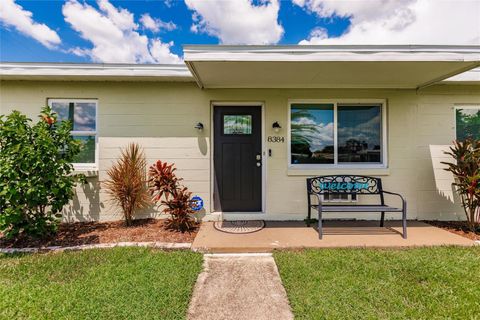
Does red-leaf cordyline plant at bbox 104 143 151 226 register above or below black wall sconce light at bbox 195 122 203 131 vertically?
below

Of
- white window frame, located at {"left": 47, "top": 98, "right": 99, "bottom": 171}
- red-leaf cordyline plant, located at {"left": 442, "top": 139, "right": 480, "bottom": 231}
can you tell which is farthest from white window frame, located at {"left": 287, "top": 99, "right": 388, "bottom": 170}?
white window frame, located at {"left": 47, "top": 98, "right": 99, "bottom": 171}

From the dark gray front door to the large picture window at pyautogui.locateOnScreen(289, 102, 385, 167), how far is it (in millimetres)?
748

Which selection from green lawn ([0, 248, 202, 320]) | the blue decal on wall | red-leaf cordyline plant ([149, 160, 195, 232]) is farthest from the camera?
the blue decal on wall

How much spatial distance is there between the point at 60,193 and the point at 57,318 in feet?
7.45

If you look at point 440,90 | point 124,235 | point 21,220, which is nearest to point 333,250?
point 124,235

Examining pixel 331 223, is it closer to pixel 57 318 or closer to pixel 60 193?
pixel 57 318

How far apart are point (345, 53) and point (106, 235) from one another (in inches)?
180

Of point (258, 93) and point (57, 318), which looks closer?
point (57, 318)

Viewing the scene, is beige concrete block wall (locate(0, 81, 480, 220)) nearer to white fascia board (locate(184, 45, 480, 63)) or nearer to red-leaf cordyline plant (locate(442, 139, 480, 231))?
red-leaf cordyline plant (locate(442, 139, 480, 231))

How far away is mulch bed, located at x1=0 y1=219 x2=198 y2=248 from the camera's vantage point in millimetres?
3520

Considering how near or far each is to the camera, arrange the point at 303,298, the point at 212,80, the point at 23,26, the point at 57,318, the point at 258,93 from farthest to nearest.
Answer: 1. the point at 23,26
2. the point at 258,93
3. the point at 212,80
4. the point at 303,298
5. the point at 57,318

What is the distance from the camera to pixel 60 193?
3.62 m

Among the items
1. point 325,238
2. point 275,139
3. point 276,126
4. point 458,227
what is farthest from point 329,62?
point 458,227

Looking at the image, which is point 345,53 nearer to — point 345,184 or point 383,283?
point 345,184
